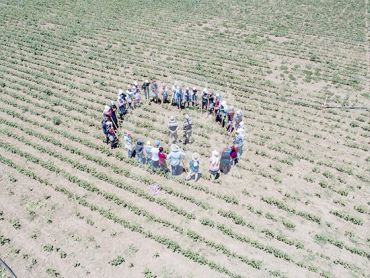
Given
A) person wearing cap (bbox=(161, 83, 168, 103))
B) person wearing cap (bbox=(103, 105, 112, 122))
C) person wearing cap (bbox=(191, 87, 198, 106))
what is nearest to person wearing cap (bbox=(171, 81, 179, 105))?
person wearing cap (bbox=(161, 83, 168, 103))

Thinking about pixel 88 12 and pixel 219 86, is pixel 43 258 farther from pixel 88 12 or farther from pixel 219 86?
pixel 88 12

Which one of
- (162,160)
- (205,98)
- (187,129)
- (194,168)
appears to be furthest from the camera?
(205,98)

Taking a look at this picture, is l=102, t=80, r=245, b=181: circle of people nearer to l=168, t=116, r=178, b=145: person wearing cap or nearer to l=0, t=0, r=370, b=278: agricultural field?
l=168, t=116, r=178, b=145: person wearing cap

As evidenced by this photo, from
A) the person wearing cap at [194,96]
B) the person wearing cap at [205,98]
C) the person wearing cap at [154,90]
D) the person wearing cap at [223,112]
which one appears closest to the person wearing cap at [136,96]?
the person wearing cap at [154,90]

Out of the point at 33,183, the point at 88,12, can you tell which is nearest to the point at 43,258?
the point at 33,183

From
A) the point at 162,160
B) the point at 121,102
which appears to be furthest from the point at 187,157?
the point at 121,102

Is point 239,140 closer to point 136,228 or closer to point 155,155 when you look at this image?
point 155,155

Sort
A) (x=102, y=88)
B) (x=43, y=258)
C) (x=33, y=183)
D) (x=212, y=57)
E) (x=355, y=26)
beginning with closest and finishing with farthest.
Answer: (x=43, y=258)
(x=33, y=183)
(x=102, y=88)
(x=212, y=57)
(x=355, y=26)
